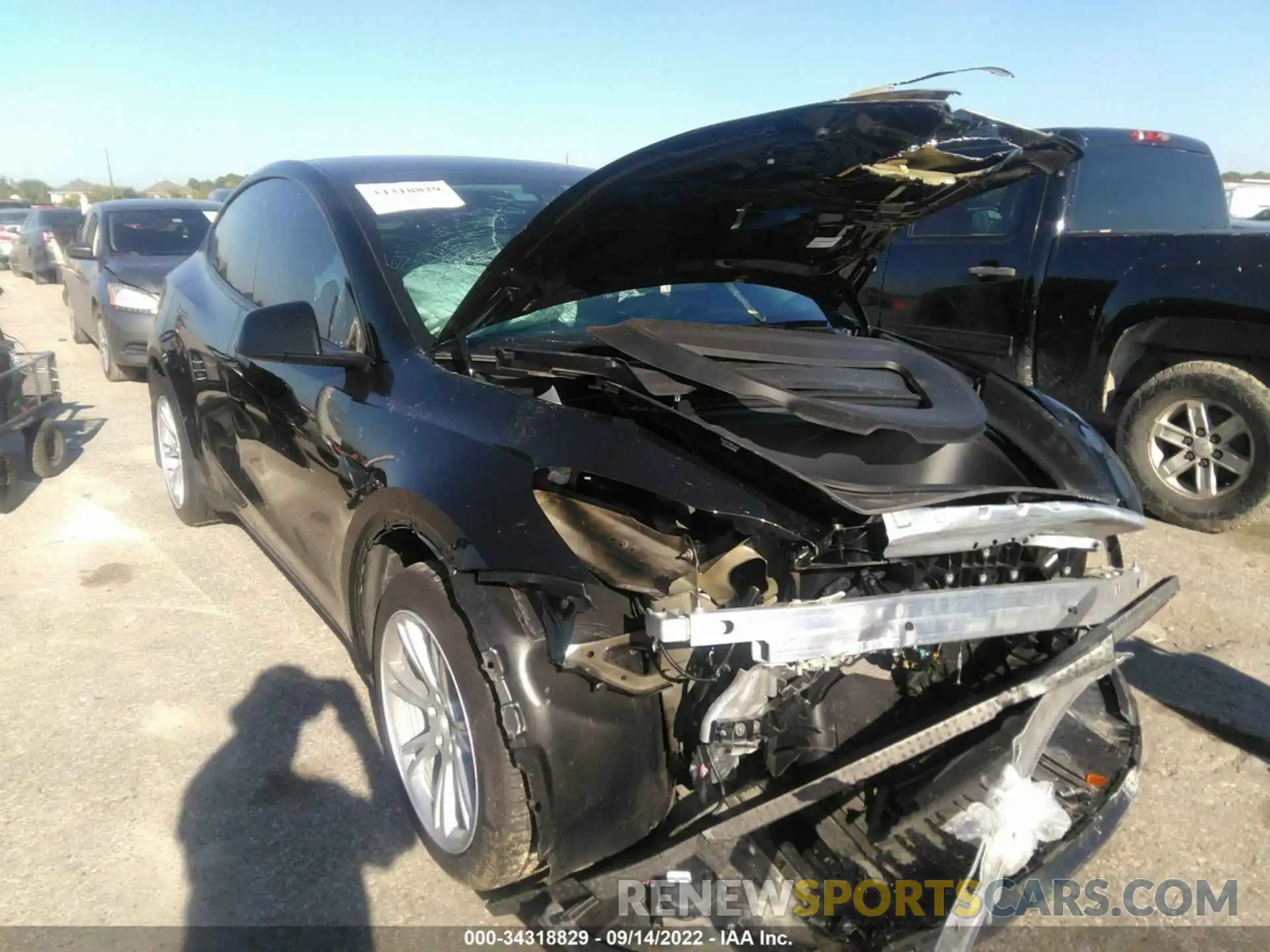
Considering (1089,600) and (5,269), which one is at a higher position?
(1089,600)

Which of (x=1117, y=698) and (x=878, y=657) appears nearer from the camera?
(x=878, y=657)

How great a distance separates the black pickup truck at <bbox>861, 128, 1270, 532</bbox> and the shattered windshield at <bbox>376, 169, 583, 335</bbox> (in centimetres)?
251

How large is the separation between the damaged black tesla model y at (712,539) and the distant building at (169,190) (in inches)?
2016

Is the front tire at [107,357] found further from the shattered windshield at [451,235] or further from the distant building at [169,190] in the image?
the distant building at [169,190]

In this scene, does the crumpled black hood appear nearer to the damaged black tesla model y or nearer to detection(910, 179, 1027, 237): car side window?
the damaged black tesla model y

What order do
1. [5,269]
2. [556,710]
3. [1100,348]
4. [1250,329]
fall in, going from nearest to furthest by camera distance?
[556,710] → [1250,329] → [1100,348] → [5,269]

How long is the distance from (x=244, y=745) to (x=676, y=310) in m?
2.03

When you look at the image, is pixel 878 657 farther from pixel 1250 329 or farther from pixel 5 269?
pixel 5 269

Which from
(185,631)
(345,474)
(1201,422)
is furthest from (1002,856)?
(1201,422)

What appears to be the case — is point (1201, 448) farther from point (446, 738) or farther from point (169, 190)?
point (169, 190)

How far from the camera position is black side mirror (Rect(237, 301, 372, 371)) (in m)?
2.62

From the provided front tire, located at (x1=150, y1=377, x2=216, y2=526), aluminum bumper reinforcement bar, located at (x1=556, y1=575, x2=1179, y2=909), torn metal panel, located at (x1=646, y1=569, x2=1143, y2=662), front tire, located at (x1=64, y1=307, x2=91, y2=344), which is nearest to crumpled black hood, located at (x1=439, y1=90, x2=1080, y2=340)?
torn metal panel, located at (x1=646, y1=569, x2=1143, y2=662)

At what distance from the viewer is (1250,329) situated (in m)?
4.62

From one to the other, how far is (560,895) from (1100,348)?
14.9 feet
